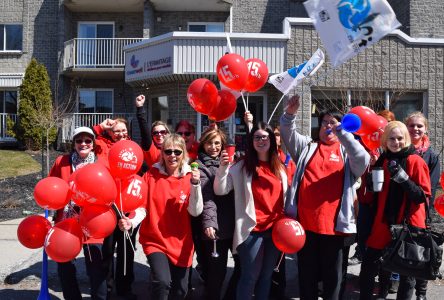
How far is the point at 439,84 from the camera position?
12.4 meters

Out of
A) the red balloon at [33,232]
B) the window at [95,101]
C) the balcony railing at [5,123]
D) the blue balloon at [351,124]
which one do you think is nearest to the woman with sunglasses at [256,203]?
the blue balloon at [351,124]

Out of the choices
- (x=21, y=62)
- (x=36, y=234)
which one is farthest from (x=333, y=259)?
(x=21, y=62)

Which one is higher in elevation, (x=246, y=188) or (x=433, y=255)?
(x=246, y=188)

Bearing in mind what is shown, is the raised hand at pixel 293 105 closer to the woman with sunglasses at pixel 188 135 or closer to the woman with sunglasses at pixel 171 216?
the woman with sunglasses at pixel 171 216

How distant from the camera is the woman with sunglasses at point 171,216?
3785 millimetres

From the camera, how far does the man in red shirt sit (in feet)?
12.3

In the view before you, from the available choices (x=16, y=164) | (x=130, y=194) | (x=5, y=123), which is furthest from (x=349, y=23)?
(x=5, y=123)

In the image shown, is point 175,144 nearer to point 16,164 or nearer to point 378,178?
point 378,178

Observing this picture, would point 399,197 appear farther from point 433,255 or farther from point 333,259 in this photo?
point 333,259

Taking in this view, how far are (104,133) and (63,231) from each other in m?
1.43

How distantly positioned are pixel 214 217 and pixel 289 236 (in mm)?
698

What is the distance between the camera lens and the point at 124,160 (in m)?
3.72

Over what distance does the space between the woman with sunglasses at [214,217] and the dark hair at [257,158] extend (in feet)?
1.05

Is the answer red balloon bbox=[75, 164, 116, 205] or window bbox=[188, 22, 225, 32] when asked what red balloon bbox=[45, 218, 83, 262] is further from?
window bbox=[188, 22, 225, 32]
